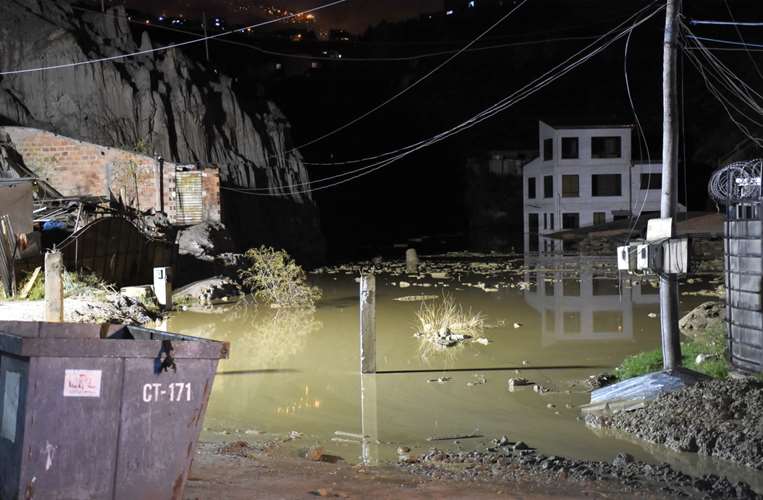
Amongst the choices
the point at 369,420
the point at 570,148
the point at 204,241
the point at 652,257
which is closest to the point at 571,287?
the point at 204,241

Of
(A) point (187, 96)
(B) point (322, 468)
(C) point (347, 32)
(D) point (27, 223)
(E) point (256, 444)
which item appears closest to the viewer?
(B) point (322, 468)

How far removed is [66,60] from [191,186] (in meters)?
12.4

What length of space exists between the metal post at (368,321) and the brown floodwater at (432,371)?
1.39 feet

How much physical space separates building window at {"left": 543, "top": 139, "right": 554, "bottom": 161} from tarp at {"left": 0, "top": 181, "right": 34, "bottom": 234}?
139 ft

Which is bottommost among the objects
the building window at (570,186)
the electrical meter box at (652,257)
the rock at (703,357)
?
the rock at (703,357)

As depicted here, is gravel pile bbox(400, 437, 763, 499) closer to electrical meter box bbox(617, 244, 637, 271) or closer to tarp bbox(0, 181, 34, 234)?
electrical meter box bbox(617, 244, 637, 271)

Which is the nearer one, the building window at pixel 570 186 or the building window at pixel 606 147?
the building window at pixel 606 147

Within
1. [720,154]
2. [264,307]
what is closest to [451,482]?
[264,307]

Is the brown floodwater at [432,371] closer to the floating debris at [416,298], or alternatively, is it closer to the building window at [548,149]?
the floating debris at [416,298]

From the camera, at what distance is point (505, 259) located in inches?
1800

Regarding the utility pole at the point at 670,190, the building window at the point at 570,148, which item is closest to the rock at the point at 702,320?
the utility pole at the point at 670,190

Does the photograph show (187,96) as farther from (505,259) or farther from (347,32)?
(347,32)

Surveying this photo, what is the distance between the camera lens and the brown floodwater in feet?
36.6

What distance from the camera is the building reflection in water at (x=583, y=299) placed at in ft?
67.5
